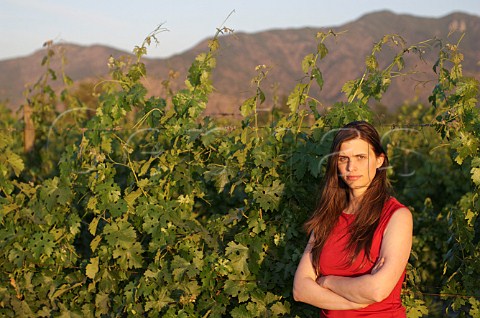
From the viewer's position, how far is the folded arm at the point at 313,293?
315 cm

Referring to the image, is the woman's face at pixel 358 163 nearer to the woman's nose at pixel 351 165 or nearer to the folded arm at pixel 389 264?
the woman's nose at pixel 351 165

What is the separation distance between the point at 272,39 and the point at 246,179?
7043cm

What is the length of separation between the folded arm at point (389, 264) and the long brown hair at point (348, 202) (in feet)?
0.36

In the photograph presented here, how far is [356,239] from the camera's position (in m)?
3.15

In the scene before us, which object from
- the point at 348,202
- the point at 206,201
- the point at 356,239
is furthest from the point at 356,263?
the point at 206,201

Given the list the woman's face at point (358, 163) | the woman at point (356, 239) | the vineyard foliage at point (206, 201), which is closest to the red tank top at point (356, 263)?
the woman at point (356, 239)

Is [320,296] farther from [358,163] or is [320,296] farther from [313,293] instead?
[358,163]

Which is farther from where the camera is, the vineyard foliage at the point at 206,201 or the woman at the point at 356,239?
the vineyard foliage at the point at 206,201

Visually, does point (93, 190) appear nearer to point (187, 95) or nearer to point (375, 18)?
point (187, 95)

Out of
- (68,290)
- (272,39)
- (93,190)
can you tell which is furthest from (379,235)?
(272,39)

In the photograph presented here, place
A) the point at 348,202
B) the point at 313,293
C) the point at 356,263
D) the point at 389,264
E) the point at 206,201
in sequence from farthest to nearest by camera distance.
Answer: the point at 206,201
the point at 348,202
the point at 313,293
the point at 356,263
the point at 389,264

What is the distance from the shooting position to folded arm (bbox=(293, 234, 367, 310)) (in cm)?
315

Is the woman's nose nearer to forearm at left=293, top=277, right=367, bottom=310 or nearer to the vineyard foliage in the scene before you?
forearm at left=293, top=277, right=367, bottom=310

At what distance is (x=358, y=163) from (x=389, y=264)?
1.71ft
